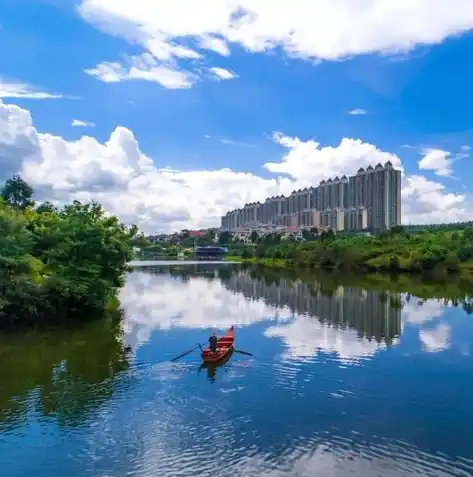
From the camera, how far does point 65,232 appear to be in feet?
89.0

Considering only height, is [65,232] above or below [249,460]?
above

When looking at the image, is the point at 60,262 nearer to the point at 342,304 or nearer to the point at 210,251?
the point at 342,304

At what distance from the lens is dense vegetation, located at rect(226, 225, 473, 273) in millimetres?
65625

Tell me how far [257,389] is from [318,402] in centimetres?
194

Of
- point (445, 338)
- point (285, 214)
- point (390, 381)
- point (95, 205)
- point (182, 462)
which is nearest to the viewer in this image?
point (182, 462)

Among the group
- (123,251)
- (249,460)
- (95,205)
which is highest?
(95,205)

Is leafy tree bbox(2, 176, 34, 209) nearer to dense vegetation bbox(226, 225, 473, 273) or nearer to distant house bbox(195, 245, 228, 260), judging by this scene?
dense vegetation bbox(226, 225, 473, 273)

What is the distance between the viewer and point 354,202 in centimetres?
14362

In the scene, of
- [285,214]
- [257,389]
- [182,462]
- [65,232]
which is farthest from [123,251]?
[285,214]

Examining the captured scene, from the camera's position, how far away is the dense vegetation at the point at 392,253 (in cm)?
6562

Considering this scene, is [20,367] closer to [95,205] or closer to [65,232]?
[65,232]

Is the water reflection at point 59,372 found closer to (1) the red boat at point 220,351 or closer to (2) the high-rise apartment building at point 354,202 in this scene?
(1) the red boat at point 220,351

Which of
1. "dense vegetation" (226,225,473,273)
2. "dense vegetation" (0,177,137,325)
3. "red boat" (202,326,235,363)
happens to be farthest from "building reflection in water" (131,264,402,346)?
"dense vegetation" (226,225,473,273)

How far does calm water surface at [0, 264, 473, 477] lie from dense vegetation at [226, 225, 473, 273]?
41339 mm
